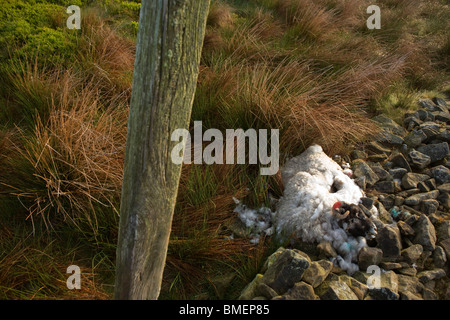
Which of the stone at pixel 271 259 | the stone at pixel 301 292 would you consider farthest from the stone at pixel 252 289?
the stone at pixel 301 292

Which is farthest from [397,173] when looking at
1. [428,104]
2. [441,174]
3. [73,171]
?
[73,171]

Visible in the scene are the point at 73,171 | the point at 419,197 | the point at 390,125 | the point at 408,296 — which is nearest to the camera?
the point at 408,296

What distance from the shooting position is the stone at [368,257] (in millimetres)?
2410

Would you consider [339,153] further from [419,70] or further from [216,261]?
[419,70]

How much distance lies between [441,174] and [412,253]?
1136mm

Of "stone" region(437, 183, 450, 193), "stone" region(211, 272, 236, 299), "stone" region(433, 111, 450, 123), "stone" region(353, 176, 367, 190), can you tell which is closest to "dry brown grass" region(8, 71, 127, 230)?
"stone" region(211, 272, 236, 299)

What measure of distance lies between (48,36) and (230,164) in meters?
2.56

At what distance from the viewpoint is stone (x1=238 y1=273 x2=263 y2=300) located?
2193 millimetres

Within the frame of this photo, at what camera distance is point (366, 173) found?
3.26 m

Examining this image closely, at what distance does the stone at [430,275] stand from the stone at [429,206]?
1.89 ft

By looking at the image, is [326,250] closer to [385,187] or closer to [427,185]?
[385,187]

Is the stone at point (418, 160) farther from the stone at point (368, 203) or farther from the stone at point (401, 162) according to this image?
the stone at point (368, 203)

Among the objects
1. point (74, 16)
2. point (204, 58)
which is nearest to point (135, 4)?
point (74, 16)

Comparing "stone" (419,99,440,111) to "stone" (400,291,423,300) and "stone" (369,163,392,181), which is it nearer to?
"stone" (369,163,392,181)
